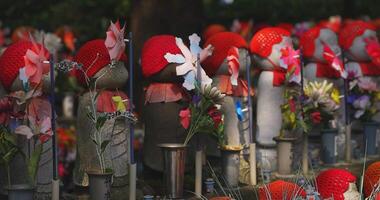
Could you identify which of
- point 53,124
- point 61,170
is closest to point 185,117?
point 53,124

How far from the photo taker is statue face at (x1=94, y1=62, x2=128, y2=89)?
5.41 m

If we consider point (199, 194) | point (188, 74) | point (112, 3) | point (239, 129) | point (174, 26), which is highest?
point (112, 3)

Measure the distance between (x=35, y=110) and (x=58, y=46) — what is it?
412 centimetres

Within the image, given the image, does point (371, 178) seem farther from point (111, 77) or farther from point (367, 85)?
point (367, 85)

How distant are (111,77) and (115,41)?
406 mm

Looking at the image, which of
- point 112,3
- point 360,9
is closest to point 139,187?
point 112,3

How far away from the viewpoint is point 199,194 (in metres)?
5.41

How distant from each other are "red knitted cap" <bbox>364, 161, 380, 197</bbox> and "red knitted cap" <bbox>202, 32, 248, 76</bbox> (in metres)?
1.54

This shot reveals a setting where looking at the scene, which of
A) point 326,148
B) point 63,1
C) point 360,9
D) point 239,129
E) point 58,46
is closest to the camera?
point 239,129

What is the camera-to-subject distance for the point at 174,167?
5.33 m

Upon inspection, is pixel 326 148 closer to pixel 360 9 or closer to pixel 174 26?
pixel 174 26

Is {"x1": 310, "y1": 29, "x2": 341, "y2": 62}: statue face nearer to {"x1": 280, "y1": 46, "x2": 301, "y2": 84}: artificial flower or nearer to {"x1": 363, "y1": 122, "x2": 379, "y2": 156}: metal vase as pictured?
{"x1": 363, "y1": 122, "x2": 379, "y2": 156}: metal vase

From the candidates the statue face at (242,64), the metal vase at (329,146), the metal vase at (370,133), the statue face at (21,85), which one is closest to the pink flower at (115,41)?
the statue face at (21,85)

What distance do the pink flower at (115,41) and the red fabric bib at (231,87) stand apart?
3.93ft
